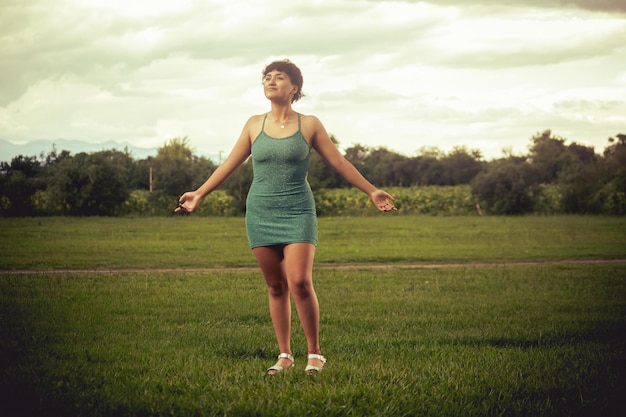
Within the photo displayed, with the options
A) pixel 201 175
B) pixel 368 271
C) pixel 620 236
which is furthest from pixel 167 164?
pixel 368 271

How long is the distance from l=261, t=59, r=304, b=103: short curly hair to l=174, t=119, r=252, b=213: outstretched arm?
46 centimetres

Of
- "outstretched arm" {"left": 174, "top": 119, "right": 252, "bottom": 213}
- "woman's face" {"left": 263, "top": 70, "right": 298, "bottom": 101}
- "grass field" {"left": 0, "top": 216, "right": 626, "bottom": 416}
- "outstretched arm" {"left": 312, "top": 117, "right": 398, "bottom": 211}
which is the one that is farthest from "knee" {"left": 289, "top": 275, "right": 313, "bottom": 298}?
"woman's face" {"left": 263, "top": 70, "right": 298, "bottom": 101}

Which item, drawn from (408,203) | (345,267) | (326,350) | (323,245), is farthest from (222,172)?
(408,203)

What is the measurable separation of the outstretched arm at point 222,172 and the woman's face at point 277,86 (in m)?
0.35

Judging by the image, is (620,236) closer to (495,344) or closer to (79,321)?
(495,344)

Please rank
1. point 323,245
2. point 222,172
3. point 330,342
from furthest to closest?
point 323,245
point 330,342
point 222,172

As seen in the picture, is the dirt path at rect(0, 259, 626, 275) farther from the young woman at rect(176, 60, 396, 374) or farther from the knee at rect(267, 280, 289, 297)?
the young woman at rect(176, 60, 396, 374)

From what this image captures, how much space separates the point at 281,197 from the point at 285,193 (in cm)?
4

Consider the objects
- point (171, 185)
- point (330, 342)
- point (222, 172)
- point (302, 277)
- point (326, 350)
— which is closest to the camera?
point (302, 277)

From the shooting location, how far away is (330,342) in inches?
299

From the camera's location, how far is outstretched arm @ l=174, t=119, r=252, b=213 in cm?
596

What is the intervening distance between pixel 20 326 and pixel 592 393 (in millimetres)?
5950

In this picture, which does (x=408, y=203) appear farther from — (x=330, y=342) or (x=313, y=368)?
(x=313, y=368)

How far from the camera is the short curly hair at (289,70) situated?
5.84 meters
